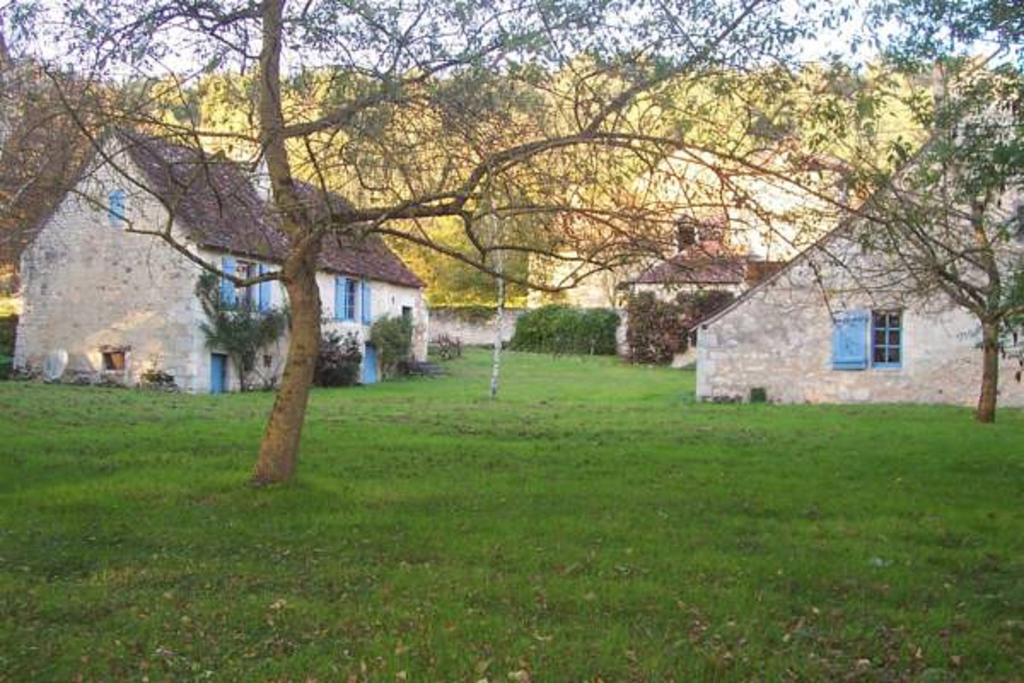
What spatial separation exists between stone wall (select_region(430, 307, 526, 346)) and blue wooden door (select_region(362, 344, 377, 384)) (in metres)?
13.9

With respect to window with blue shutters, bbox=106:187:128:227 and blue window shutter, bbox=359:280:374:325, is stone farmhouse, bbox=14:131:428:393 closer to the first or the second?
blue window shutter, bbox=359:280:374:325

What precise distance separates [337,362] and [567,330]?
51.9 feet

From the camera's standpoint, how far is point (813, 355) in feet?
76.5

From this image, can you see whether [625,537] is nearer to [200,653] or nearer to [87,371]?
[200,653]

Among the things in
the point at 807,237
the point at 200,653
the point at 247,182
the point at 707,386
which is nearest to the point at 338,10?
the point at 247,182

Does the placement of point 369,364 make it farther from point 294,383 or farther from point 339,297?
point 294,383

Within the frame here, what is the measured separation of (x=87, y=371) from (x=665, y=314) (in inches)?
761

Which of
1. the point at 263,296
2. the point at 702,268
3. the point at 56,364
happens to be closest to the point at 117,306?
the point at 56,364

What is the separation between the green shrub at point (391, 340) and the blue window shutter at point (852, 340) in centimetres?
1486

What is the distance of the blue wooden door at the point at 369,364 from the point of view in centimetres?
3269

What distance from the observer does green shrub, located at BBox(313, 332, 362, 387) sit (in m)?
29.4

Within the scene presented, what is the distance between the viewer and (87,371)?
2731cm

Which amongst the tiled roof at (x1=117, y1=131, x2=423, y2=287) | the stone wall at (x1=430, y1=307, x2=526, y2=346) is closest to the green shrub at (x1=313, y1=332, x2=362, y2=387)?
the tiled roof at (x1=117, y1=131, x2=423, y2=287)

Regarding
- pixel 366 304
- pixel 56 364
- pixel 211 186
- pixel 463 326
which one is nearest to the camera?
pixel 211 186
